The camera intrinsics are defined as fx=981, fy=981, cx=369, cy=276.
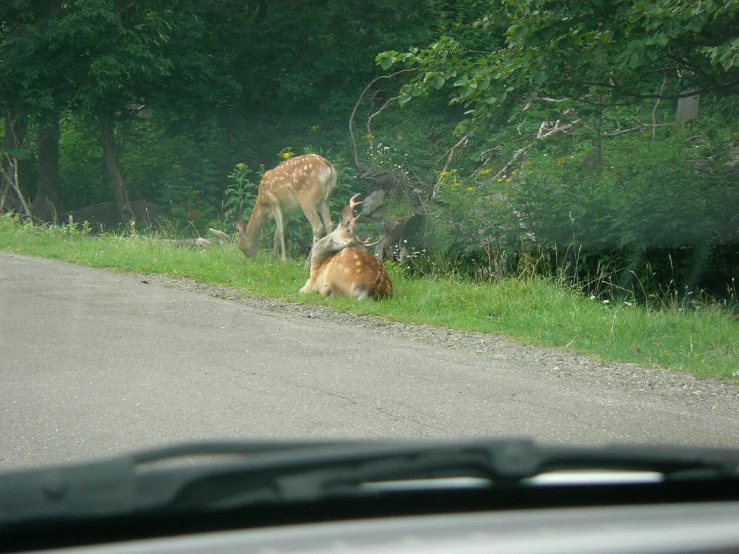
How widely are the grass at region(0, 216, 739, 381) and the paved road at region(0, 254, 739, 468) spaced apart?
118cm

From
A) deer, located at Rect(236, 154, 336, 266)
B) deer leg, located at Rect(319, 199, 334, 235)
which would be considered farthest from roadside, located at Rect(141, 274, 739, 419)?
deer leg, located at Rect(319, 199, 334, 235)

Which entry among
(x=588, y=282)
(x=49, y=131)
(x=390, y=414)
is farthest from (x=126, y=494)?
(x=49, y=131)

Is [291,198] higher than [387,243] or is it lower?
higher

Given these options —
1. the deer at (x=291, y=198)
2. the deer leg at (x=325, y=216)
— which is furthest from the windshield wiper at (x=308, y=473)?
the deer leg at (x=325, y=216)

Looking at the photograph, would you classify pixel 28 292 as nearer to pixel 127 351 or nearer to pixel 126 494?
pixel 127 351

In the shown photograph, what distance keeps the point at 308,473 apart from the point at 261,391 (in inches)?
199

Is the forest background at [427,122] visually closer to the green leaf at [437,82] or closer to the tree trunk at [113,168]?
the tree trunk at [113,168]

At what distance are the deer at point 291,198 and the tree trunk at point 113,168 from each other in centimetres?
970

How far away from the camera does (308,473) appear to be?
2.27 meters

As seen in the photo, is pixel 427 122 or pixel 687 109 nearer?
pixel 687 109

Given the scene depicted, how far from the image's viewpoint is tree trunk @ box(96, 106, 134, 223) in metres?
25.5

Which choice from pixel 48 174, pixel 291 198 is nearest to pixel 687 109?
pixel 291 198

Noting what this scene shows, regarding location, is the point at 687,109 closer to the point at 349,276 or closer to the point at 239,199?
the point at 349,276

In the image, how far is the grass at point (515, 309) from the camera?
943 centimetres
